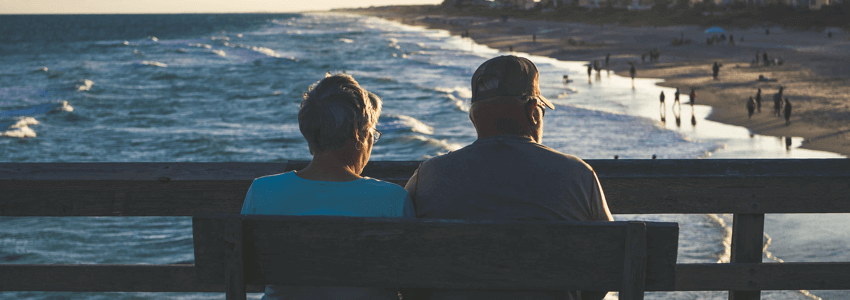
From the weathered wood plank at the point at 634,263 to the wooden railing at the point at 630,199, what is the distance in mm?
630

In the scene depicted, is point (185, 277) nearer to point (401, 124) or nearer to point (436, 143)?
point (436, 143)

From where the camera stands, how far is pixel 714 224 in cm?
976

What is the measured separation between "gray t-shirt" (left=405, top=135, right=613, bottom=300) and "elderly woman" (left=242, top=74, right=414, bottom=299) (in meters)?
0.14

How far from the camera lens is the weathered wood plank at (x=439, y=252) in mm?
1949

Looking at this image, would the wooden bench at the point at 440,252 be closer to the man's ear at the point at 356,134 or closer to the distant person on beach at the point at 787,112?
the man's ear at the point at 356,134

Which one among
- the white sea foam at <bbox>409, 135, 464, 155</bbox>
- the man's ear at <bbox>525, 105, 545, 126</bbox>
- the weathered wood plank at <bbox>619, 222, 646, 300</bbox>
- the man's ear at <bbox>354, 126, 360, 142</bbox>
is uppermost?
the man's ear at <bbox>525, 105, 545, 126</bbox>

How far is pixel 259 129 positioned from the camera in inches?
932

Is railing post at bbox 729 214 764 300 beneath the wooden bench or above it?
beneath

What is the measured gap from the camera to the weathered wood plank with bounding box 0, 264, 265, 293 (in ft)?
8.57

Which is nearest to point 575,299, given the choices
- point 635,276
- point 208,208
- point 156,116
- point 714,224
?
point 635,276

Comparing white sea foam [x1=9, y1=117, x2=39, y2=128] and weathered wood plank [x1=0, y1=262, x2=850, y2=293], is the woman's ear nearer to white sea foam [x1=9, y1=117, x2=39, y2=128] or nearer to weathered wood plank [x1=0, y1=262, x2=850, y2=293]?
weathered wood plank [x1=0, y1=262, x2=850, y2=293]

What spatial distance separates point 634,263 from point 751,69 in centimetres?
4224

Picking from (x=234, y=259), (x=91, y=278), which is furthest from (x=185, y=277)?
(x=234, y=259)

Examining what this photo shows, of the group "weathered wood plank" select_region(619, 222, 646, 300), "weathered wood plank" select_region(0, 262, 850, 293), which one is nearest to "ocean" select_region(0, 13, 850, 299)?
"weathered wood plank" select_region(0, 262, 850, 293)
